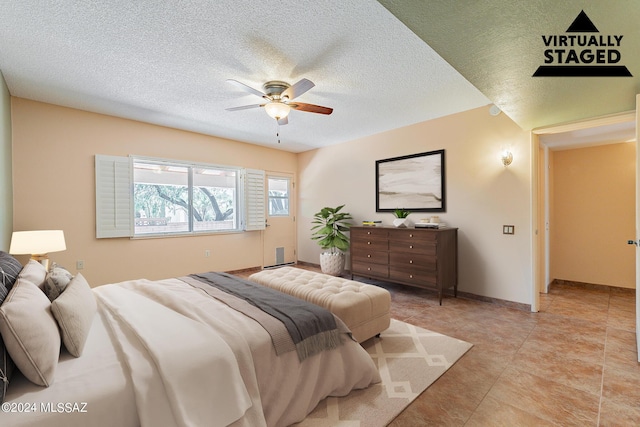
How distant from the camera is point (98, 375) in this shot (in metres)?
1.15

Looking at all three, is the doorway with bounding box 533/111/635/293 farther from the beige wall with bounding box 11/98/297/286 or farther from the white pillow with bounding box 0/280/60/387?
the beige wall with bounding box 11/98/297/286

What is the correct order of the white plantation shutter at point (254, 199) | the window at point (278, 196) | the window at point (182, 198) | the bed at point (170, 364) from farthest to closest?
the window at point (278, 196)
the white plantation shutter at point (254, 199)
the window at point (182, 198)
the bed at point (170, 364)

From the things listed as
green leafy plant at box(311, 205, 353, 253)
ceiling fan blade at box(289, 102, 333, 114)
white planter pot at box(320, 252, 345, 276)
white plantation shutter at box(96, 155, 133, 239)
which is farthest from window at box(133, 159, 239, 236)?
ceiling fan blade at box(289, 102, 333, 114)

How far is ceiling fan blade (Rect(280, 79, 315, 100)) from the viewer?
2.49 m

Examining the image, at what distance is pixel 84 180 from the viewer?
149 inches

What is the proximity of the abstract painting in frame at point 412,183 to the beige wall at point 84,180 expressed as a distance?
10.4 feet

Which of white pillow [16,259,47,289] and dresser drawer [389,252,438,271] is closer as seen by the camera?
white pillow [16,259,47,289]

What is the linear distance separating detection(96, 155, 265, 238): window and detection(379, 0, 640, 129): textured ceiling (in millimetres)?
4236

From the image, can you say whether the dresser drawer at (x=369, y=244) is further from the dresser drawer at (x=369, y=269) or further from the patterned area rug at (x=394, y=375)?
the patterned area rug at (x=394, y=375)

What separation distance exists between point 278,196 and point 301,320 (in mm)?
4640

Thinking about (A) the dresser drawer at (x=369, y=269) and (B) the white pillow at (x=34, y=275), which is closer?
(B) the white pillow at (x=34, y=275)

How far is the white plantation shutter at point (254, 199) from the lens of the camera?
5434 millimetres

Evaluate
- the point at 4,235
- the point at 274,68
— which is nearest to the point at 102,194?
the point at 4,235

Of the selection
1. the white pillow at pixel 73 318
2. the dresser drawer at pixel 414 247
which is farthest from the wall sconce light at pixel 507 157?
the white pillow at pixel 73 318
